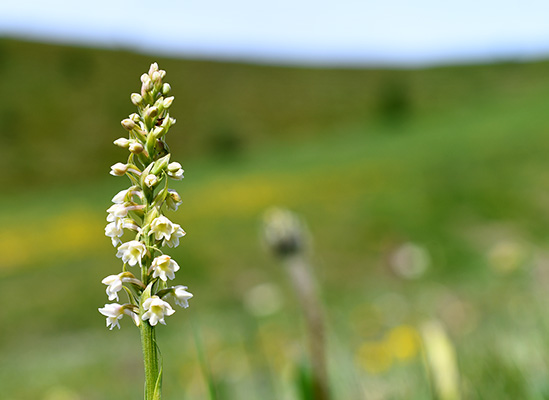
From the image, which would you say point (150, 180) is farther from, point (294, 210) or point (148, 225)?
point (294, 210)

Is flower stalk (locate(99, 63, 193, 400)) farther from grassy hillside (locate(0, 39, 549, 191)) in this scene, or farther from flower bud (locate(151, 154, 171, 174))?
grassy hillside (locate(0, 39, 549, 191))

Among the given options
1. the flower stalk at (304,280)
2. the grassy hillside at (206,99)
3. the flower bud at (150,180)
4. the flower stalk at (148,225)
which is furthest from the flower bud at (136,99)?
the grassy hillside at (206,99)

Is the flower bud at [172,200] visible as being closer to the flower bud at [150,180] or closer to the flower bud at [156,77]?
the flower bud at [150,180]

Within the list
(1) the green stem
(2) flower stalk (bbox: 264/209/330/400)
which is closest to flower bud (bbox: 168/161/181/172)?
(1) the green stem

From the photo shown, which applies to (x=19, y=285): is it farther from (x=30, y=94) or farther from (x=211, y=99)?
(x=211, y=99)

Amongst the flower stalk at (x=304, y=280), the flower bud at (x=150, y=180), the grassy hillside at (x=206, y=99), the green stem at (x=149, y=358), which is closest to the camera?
the green stem at (x=149, y=358)

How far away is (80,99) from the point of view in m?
47.7

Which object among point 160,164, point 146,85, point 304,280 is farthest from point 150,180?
point 304,280

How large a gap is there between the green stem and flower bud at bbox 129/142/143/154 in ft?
0.73

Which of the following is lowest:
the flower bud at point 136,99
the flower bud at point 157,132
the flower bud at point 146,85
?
the flower bud at point 157,132

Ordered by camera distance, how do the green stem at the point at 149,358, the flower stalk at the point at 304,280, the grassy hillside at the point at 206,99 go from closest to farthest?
1. the green stem at the point at 149,358
2. the flower stalk at the point at 304,280
3. the grassy hillside at the point at 206,99

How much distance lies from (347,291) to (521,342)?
504 inches

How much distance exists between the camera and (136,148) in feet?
2.87

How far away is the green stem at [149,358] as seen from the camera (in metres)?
0.75
